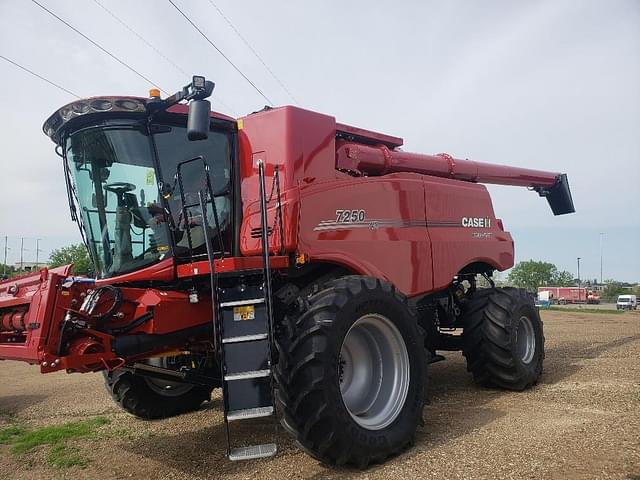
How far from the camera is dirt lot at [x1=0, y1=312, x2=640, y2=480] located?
13.1 ft

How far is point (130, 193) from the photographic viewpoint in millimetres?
4945

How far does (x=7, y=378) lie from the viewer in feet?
34.9

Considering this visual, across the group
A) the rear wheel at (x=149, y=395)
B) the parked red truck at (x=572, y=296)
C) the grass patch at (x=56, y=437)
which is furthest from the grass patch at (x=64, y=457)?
the parked red truck at (x=572, y=296)

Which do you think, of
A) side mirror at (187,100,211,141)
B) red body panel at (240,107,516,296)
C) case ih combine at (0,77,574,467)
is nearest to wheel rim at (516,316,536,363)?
case ih combine at (0,77,574,467)

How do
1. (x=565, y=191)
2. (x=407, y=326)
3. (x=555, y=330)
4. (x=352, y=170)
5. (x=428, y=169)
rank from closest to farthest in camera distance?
(x=407, y=326) < (x=352, y=170) < (x=428, y=169) < (x=565, y=191) < (x=555, y=330)

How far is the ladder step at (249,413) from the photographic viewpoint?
12.9 feet

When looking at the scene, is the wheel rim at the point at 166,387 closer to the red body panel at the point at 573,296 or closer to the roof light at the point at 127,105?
the roof light at the point at 127,105

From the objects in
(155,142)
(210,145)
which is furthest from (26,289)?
(210,145)

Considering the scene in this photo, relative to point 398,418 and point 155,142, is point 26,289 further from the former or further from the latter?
point 398,418

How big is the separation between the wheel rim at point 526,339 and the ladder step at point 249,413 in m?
4.26

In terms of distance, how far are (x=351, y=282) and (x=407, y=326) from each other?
28.0 inches

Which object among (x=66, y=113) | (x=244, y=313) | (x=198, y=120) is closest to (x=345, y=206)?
(x=244, y=313)

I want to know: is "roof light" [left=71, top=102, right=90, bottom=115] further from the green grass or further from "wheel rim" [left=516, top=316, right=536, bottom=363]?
"wheel rim" [left=516, top=316, right=536, bottom=363]

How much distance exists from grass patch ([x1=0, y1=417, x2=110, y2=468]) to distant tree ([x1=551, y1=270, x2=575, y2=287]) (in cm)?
10642
